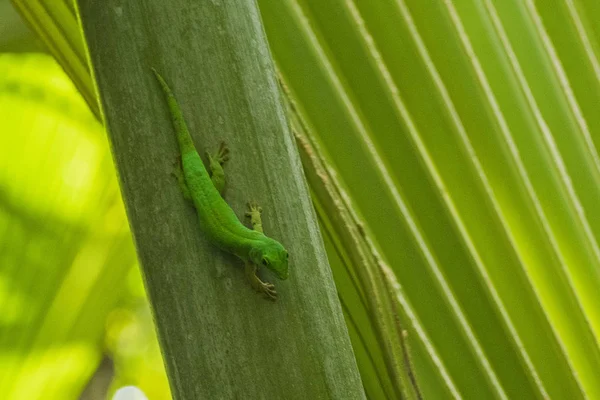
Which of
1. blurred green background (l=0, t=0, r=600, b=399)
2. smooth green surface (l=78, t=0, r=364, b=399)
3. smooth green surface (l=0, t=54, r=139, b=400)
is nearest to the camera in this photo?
smooth green surface (l=78, t=0, r=364, b=399)

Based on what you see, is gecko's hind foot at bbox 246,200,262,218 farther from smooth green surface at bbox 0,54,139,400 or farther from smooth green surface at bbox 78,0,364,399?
smooth green surface at bbox 0,54,139,400

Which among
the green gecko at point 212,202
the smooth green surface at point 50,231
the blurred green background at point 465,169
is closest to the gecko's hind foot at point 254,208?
the green gecko at point 212,202

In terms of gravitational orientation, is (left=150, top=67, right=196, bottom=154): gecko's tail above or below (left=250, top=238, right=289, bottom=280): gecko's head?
above

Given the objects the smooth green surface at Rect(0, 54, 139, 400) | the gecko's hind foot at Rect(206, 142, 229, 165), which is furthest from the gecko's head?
the smooth green surface at Rect(0, 54, 139, 400)

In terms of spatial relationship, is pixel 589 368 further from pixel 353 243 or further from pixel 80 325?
pixel 80 325

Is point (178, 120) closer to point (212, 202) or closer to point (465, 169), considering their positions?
point (212, 202)

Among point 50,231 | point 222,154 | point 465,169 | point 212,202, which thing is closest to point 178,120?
point 222,154
